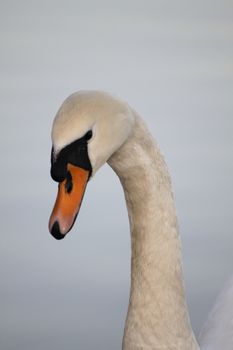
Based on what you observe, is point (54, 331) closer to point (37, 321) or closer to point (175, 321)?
point (37, 321)

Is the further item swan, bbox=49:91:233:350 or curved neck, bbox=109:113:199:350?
curved neck, bbox=109:113:199:350

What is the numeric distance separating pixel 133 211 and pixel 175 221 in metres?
0.06

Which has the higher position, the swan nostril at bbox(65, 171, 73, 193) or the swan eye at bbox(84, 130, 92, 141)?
the swan eye at bbox(84, 130, 92, 141)

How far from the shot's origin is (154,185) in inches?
58.8

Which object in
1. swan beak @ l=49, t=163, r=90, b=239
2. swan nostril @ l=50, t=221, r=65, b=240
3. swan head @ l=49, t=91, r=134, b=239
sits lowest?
swan nostril @ l=50, t=221, r=65, b=240

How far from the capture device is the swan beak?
1371 mm

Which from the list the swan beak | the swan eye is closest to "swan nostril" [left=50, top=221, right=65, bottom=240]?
the swan beak

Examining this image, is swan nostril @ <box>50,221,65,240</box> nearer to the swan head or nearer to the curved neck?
the swan head

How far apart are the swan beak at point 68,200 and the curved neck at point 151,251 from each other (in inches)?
3.4

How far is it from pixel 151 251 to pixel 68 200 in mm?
198

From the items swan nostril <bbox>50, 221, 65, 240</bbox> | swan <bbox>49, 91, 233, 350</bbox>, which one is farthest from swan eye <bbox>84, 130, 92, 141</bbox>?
swan nostril <bbox>50, 221, 65, 240</bbox>

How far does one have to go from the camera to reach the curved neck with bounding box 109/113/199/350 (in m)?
1.46

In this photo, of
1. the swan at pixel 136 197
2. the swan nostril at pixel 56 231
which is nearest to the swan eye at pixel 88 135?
the swan at pixel 136 197

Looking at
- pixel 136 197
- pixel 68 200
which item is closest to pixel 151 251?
pixel 136 197
